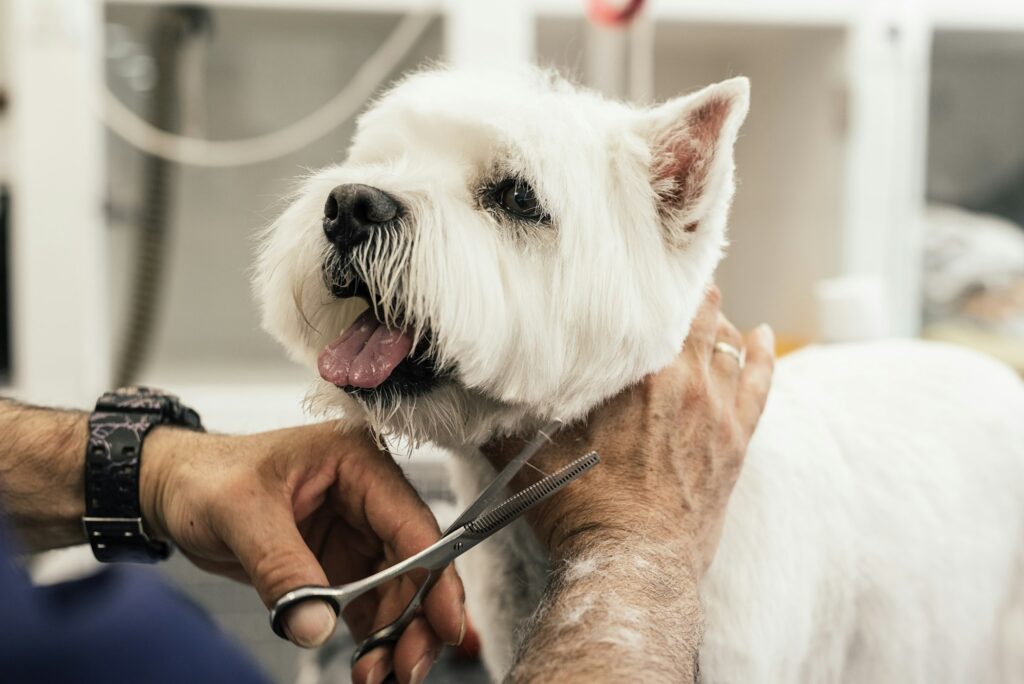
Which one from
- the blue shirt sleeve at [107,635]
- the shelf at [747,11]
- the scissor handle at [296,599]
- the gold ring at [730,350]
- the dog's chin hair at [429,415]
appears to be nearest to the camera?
the blue shirt sleeve at [107,635]

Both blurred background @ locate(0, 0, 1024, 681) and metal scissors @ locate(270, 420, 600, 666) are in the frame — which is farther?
blurred background @ locate(0, 0, 1024, 681)

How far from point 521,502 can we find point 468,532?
0.04 metres

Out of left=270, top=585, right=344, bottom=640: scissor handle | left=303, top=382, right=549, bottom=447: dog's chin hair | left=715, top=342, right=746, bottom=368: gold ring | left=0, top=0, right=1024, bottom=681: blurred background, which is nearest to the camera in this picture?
left=270, top=585, right=344, bottom=640: scissor handle

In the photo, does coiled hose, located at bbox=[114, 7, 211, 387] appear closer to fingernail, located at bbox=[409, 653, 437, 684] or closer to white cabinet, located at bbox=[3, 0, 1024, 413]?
white cabinet, located at bbox=[3, 0, 1024, 413]

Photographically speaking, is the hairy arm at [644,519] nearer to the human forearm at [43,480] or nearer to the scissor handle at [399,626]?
the scissor handle at [399,626]

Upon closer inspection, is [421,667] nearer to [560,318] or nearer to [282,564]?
[282,564]

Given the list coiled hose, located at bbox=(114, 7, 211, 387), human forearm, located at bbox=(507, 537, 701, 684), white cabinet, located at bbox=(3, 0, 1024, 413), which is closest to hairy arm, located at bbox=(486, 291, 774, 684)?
human forearm, located at bbox=(507, 537, 701, 684)

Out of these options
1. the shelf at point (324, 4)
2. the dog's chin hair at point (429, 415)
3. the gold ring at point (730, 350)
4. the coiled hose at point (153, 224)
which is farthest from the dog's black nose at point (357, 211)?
the coiled hose at point (153, 224)

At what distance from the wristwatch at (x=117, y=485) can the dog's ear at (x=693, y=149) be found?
1.47ft

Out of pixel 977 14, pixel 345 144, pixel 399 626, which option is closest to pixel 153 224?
pixel 345 144

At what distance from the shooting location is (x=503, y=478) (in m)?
0.65

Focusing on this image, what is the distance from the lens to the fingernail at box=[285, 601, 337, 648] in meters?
0.55

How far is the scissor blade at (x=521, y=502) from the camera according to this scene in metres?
0.62

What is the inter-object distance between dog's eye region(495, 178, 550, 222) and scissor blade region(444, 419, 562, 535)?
156 millimetres
